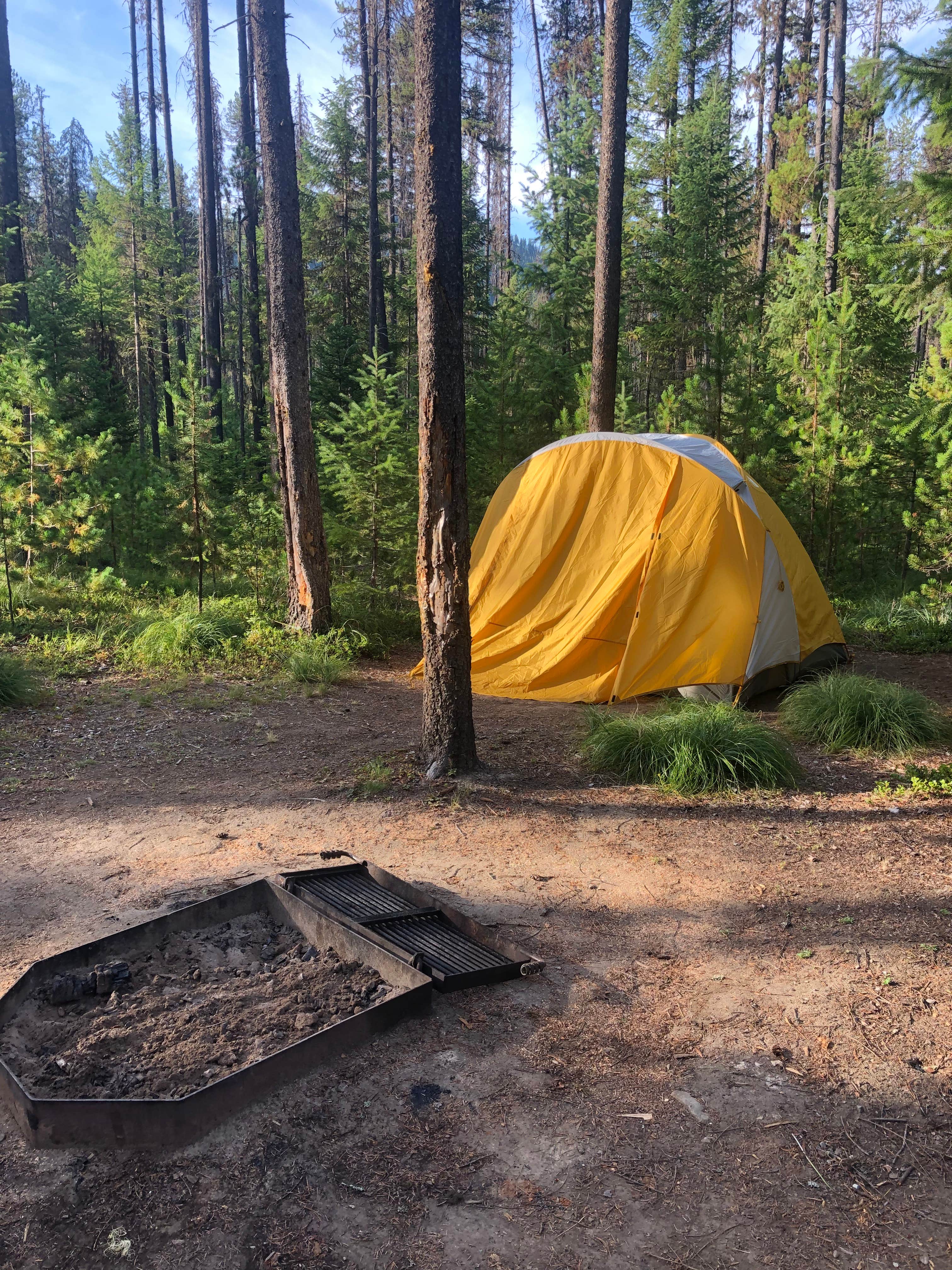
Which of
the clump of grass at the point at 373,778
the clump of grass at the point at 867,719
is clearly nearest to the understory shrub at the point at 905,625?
the clump of grass at the point at 867,719

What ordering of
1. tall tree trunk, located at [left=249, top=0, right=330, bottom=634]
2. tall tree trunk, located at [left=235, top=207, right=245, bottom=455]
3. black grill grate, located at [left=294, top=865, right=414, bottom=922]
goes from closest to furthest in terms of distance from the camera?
1. black grill grate, located at [left=294, top=865, right=414, bottom=922]
2. tall tree trunk, located at [left=249, top=0, right=330, bottom=634]
3. tall tree trunk, located at [left=235, top=207, right=245, bottom=455]

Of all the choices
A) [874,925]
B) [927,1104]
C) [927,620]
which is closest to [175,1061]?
[927,1104]

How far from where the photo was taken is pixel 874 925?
3.80m

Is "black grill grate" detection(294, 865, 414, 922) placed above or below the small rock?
above

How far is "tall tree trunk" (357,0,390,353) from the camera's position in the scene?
66.5 feet

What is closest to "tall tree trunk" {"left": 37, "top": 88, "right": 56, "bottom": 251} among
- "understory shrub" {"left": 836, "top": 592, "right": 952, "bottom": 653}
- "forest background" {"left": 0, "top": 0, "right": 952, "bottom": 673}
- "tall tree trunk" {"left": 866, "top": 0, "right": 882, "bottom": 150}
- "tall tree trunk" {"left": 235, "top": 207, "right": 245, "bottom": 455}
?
"forest background" {"left": 0, "top": 0, "right": 952, "bottom": 673}

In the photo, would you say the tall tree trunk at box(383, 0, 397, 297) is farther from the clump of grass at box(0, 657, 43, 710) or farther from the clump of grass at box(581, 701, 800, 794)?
the clump of grass at box(581, 701, 800, 794)

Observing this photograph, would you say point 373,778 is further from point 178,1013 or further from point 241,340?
point 241,340

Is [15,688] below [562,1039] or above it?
above

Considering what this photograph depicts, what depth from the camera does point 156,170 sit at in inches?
1065

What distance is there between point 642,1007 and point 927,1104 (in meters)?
0.95

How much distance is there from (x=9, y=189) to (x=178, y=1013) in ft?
45.8

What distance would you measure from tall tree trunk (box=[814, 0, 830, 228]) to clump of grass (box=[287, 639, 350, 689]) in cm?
1615

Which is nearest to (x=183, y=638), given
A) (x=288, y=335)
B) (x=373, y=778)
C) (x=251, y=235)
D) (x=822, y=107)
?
(x=288, y=335)
